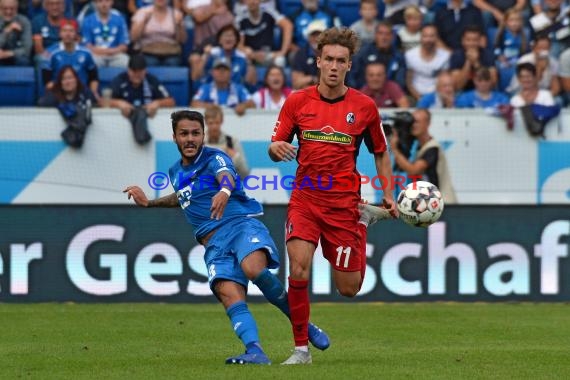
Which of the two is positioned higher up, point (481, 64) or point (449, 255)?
point (481, 64)

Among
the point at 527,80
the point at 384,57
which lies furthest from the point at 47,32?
the point at 527,80

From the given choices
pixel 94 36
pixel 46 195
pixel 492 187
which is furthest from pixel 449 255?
pixel 94 36

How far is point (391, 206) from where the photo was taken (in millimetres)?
9062

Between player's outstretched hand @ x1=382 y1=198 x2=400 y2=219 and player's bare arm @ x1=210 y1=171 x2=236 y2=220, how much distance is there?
3.44 feet

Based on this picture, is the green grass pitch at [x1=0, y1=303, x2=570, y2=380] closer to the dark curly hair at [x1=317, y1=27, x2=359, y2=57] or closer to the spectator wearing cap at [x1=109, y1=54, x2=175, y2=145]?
the dark curly hair at [x1=317, y1=27, x2=359, y2=57]

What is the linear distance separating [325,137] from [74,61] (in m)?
8.53

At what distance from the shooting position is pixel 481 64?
17.9 meters

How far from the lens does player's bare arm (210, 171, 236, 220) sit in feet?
27.6

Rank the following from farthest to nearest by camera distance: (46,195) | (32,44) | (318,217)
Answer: (32,44) < (46,195) < (318,217)

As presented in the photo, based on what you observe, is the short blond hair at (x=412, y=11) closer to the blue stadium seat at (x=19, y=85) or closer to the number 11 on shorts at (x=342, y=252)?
the blue stadium seat at (x=19, y=85)

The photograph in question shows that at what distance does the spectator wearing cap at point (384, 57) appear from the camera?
57.3 feet

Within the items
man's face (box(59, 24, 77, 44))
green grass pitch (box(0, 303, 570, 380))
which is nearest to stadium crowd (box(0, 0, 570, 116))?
man's face (box(59, 24, 77, 44))

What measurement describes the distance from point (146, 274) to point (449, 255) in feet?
10.9

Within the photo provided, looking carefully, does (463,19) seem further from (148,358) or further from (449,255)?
(148,358)
